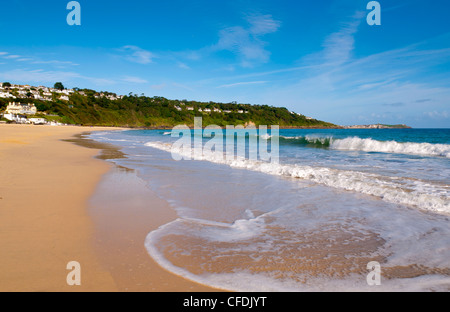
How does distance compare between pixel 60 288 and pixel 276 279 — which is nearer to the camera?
pixel 60 288

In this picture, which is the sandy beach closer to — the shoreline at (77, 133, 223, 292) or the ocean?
the shoreline at (77, 133, 223, 292)

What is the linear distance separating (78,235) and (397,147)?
863 inches

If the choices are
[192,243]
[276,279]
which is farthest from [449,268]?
[192,243]

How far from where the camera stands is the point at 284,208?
515 centimetres

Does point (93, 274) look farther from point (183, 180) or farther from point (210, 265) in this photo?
point (183, 180)

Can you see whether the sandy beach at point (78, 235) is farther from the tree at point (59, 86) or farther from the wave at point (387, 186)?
the tree at point (59, 86)

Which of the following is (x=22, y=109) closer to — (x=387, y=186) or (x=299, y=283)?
(x=387, y=186)

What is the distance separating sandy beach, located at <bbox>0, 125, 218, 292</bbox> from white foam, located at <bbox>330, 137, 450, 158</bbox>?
706 inches

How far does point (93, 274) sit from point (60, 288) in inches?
11.6

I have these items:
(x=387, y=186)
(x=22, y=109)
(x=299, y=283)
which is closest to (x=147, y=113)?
(x=22, y=109)

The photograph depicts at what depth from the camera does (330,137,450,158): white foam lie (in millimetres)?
16641

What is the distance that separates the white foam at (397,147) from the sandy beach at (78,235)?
58.9 ft

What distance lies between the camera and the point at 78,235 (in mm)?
3537

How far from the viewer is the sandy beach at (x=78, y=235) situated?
2.47 m
